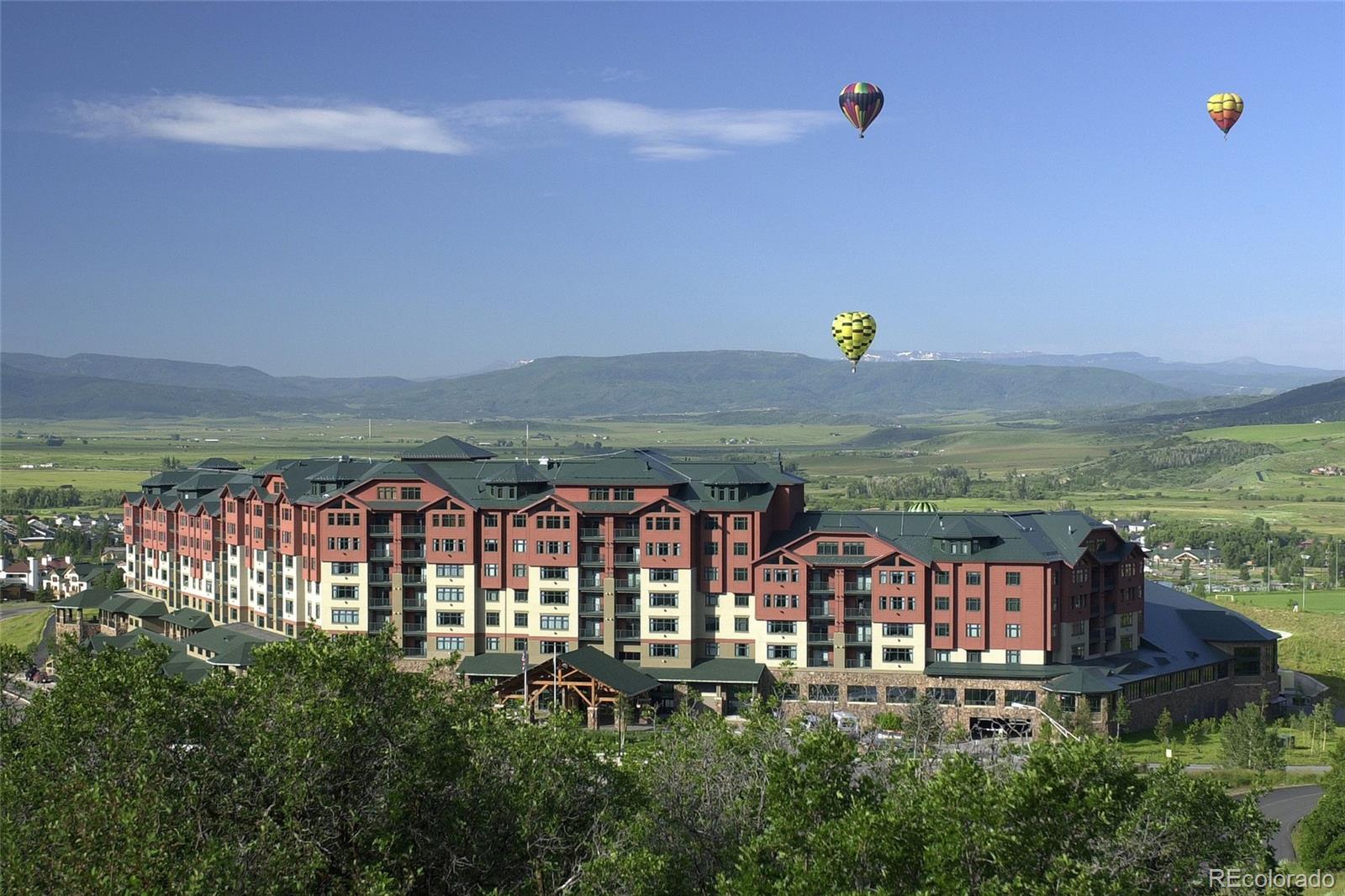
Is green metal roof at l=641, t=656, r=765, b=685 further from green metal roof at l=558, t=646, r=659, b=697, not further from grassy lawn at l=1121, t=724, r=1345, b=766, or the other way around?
grassy lawn at l=1121, t=724, r=1345, b=766

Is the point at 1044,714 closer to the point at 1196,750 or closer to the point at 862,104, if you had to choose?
the point at 1196,750

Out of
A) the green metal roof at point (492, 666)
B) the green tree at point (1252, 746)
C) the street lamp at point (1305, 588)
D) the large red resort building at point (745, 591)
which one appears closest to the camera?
the green tree at point (1252, 746)

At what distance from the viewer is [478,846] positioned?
28562 millimetres

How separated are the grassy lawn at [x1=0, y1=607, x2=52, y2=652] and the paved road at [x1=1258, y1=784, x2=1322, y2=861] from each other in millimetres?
73136

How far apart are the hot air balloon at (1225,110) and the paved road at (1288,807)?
143ft

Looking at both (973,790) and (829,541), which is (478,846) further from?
(829,541)

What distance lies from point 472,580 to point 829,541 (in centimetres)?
1768

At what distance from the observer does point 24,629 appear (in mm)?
101000

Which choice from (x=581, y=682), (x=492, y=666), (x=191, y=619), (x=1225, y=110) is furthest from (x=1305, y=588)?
(x=191, y=619)

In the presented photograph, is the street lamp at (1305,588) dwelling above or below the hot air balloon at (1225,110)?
below

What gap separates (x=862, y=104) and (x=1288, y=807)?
41708 millimetres

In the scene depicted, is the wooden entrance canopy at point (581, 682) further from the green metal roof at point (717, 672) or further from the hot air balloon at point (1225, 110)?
the hot air balloon at point (1225, 110)

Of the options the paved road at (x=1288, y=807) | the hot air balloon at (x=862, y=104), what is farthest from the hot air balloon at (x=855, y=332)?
the paved road at (x=1288, y=807)

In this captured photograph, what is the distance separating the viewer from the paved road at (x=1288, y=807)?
157ft
